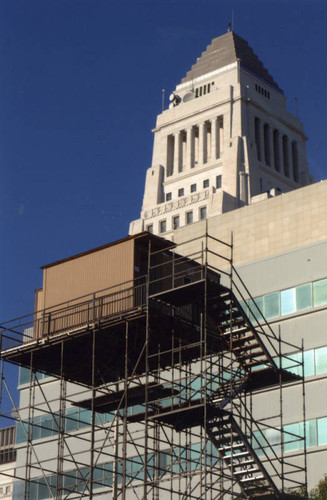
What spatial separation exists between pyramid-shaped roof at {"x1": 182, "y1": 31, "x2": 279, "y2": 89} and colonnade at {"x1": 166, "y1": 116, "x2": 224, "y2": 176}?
332 inches

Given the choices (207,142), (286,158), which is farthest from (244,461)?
(286,158)

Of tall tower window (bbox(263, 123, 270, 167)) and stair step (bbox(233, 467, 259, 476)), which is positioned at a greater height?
tall tower window (bbox(263, 123, 270, 167))

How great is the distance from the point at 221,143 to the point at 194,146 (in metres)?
4.54

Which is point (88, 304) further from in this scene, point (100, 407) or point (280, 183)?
point (280, 183)

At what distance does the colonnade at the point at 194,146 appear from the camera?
132750 mm

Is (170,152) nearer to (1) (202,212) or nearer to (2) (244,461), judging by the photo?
(1) (202,212)

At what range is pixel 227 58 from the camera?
138 meters

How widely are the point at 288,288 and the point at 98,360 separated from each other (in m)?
17.2

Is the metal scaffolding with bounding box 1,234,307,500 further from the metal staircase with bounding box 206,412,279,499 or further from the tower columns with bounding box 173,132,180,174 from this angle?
the tower columns with bounding box 173,132,180,174

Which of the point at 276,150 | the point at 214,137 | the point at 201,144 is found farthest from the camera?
the point at 276,150

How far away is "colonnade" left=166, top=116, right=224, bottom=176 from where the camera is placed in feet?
436

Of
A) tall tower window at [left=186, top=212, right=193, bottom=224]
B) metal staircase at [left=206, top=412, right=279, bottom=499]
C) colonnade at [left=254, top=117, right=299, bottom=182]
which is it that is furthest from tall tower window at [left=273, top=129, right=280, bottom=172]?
metal staircase at [left=206, top=412, right=279, bottom=499]

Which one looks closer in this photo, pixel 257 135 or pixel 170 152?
pixel 257 135

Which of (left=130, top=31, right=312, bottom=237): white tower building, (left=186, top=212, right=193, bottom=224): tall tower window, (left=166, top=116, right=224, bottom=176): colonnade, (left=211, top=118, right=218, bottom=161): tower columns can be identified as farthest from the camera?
(left=166, top=116, right=224, bottom=176): colonnade
